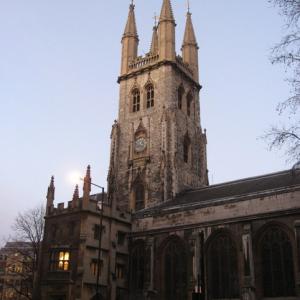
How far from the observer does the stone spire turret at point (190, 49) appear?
59.3 meters

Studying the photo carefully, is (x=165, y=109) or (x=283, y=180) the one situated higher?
(x=165, y=109)

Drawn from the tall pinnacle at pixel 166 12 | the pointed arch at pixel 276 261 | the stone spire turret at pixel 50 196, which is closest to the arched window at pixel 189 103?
the tall pinnacle at pixel 166 12

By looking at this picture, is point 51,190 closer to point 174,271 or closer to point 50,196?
point 50,196

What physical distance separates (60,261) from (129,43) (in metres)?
32.0

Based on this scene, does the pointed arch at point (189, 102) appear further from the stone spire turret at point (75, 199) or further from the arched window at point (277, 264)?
the arched window at point (277, 264)

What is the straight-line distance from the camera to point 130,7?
6203cm

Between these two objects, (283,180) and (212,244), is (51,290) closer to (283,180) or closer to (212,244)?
(212,244)

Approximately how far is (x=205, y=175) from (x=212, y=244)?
59.1ft

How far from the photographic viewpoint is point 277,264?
33125 millimetres

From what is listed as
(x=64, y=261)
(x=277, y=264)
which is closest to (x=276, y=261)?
Answer: (x=277, y=264)

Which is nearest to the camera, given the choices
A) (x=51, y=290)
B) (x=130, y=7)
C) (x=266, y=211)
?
(x=266, y=211)

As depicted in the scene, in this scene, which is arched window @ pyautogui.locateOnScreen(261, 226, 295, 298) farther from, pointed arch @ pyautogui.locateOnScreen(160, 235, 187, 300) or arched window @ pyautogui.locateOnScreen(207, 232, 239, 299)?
pointed arch @ pyautogui.locateOnScreen(160, 235, 187, 300)

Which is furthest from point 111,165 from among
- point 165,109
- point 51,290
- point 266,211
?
point 266,211

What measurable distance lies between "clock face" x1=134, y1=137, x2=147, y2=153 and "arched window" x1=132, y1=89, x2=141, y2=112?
4.52 metres
